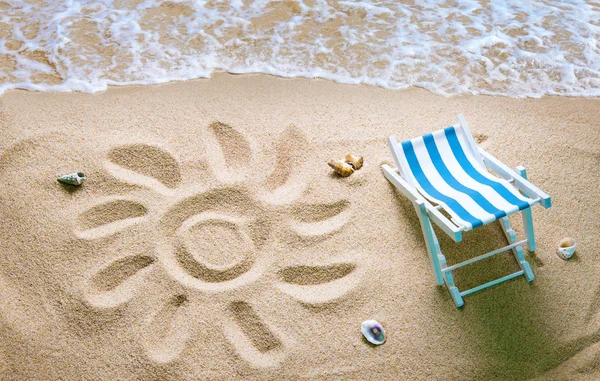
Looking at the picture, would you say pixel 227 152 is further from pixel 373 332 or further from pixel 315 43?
pixel 315 43

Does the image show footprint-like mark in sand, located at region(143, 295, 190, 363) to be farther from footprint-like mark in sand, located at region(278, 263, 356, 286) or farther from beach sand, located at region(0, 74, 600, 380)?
footprint-like mark in sand, located at region(278, 263, 356, 286)

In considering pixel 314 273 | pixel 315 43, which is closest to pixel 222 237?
pixel 314 273

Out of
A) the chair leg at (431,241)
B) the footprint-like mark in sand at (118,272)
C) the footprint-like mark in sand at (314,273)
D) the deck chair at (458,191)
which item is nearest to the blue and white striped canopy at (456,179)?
the deck chair at (458,191)

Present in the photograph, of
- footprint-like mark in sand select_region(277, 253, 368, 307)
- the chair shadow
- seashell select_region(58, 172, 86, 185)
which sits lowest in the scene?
the chair shadow

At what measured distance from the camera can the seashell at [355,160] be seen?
3256mm

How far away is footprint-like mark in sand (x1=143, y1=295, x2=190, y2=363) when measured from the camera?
99.0 inches

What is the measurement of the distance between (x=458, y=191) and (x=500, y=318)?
0.68m

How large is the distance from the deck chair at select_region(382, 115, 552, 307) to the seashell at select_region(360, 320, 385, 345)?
429 millimetres

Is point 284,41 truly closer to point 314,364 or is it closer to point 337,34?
point 337,34

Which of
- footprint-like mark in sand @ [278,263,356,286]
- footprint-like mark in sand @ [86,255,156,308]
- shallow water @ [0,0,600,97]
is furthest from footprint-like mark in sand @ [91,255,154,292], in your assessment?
shallow water @ [0,0,600,97]

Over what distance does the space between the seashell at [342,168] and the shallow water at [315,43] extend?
3.66 feet

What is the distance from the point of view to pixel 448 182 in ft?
9.59

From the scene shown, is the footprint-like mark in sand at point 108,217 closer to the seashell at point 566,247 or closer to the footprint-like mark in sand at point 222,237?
the footprint-like mark in sand at point 222,237

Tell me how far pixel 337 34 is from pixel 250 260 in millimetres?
2652
